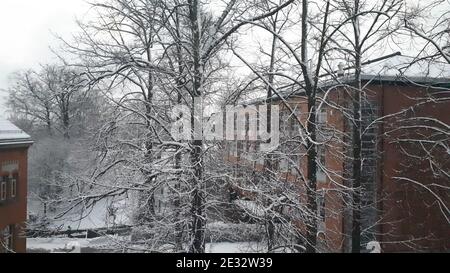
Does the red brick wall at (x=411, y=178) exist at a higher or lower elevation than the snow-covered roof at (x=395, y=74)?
lower

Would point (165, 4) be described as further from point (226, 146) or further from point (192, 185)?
point (192, 185)

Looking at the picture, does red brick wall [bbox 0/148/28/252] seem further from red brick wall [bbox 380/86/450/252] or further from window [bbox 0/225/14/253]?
red brick wall [bbox 380/86/450/252]

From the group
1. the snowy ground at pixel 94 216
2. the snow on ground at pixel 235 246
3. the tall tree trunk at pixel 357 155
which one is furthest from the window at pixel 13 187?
the tall tree trunk at pixel 357 155

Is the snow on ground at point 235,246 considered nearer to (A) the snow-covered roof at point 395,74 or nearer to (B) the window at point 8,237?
(A) the snow-covered roof at point 395,74

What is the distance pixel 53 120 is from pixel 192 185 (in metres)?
2.53

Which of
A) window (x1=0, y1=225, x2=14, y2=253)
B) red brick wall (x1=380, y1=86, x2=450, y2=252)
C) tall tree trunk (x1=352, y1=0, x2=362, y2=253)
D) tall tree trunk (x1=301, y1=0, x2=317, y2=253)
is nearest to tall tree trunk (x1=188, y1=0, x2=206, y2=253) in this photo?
tall tree trunk (x1=301, y1=0, x2=317, y2=253)

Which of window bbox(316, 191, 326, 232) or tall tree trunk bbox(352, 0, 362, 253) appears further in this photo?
tall tree trunk bbox(352, 0, 362, 253)

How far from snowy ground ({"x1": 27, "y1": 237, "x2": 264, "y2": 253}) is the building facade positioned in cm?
29

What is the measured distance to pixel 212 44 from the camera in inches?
280

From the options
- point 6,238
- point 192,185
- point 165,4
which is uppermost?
point 165,4

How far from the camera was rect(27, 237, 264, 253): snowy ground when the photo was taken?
6.29 meters

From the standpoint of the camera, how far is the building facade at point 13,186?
5.86 meters
